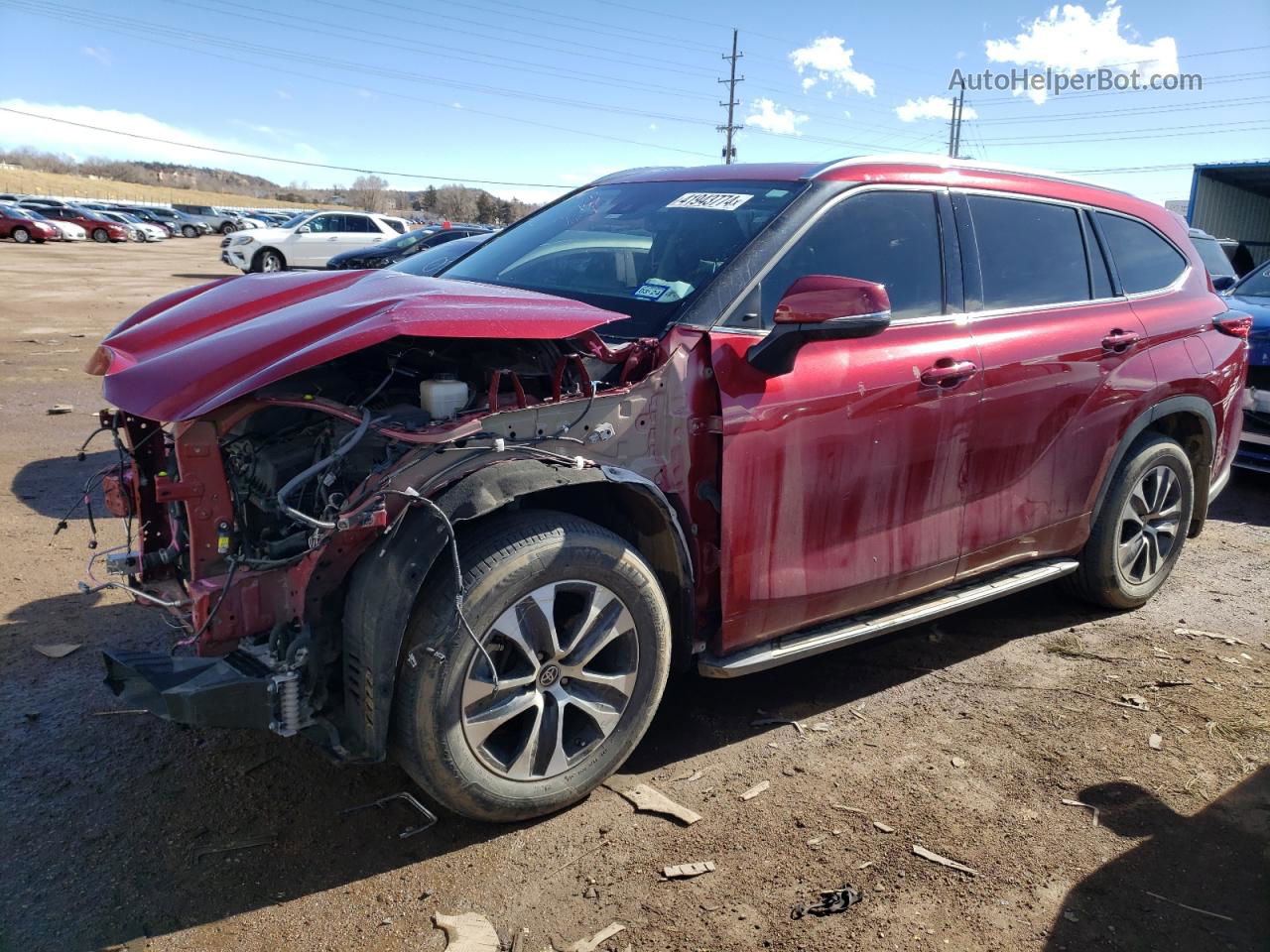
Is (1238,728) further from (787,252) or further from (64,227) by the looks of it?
(64,227)

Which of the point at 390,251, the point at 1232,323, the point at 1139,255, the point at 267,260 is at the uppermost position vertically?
the point at 390,251

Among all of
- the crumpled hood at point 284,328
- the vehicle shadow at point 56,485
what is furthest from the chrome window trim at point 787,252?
the vehicle shadow at point 56,485

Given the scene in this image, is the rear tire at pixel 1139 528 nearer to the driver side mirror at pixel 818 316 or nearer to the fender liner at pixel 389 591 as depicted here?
the driver side mirror at pixel 818 316

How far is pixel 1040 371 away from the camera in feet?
12.7

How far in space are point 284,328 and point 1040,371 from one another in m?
2.90

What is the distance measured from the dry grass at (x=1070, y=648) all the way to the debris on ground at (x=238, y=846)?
3.38 meters

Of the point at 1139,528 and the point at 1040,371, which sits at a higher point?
the point at 1040,371

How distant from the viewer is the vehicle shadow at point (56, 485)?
564 centimetres

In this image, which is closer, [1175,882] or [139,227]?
[1175,882]

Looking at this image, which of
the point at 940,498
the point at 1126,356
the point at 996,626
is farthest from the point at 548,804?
the point at 1126,356

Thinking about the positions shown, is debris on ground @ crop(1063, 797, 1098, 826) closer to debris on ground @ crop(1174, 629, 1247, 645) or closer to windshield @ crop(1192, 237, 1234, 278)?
debris on ground @ crop(1174, 629, 1247, 645)

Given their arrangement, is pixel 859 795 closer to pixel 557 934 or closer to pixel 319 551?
pixel 557 934

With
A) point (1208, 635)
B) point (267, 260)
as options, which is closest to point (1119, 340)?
point (1208, 635)

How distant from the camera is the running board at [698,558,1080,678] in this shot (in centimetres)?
320
